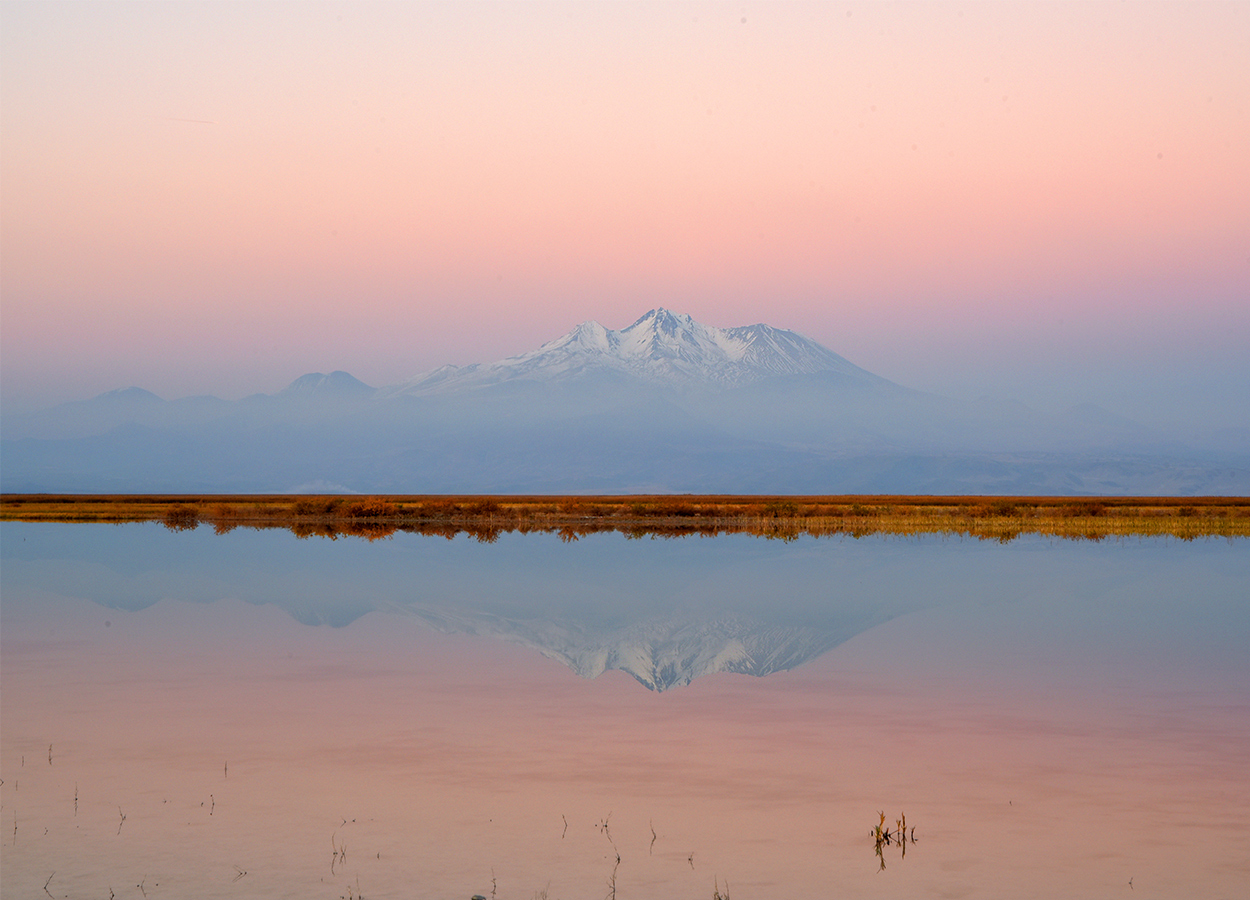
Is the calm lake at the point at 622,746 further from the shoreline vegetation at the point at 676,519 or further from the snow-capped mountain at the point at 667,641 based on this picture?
the shoreline vegetation at the point at 676,519

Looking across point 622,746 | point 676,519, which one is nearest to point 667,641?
point 622,746

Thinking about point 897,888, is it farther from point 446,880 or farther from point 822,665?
point 822,665

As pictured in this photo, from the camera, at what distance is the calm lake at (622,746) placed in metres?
11.3

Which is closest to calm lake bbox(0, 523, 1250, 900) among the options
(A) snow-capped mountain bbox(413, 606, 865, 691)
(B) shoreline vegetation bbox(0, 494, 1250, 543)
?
(A) snow-capped mountain bbox(413, 606, 865, 691)

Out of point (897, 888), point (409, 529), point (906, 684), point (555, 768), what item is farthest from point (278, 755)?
point (409, 529)

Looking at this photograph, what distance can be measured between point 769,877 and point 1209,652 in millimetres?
17097

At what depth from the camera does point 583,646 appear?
86.0 feet

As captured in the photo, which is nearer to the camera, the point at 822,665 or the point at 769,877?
the point at 769,877

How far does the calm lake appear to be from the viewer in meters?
11.3

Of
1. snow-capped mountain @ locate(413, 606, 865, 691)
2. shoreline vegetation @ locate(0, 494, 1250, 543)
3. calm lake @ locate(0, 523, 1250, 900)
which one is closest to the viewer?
calm lake @ locate(0, 523, 1250, 900)

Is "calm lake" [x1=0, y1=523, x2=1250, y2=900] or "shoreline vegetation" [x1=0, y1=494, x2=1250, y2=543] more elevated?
"shoreline vegetation" [x1=0, y1=494, x2=1250, y2=543]

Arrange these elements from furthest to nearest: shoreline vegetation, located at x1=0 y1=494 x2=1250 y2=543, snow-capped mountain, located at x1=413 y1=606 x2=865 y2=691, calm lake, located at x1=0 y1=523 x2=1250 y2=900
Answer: shoreline vegetation, located at x1=0 y1=494 x2=1250 y2=543 → snow-capped mountain, located at x1=413 y1=606 x2=865 y2=691 → calm lake, located at x1=0 y1=523 x2=1250 y2=900

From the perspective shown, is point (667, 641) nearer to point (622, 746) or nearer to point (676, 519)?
point (622, 746)

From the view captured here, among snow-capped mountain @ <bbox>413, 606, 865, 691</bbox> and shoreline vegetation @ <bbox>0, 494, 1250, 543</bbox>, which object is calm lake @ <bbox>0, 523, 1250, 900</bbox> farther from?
shoreline vegetation @ <bbox>0, 494, 1250, 543</bbox>
